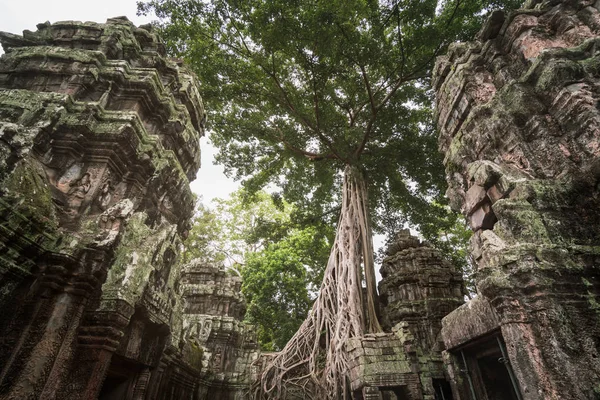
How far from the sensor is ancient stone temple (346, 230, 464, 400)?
4957mm

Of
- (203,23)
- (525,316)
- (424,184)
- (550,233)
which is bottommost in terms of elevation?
(525,316)

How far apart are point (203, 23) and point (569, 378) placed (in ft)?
30.4

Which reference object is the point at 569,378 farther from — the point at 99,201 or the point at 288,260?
the point at 288,260

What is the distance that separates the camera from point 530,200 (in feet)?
9.42

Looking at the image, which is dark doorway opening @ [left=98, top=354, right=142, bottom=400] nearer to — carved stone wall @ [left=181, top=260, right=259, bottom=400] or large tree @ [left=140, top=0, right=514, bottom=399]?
carved stone wall @ [left=181, top=260, right=259, bottom=400]

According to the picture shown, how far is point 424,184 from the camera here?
10539 mm

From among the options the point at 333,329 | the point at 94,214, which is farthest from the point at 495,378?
the point at 94,214

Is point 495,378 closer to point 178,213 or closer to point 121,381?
point 121,381

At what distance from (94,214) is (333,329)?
16.9 feet

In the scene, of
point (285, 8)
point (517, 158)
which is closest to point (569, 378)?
point (517, 158)

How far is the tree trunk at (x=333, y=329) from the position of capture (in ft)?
20.3

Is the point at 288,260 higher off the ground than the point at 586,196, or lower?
higher

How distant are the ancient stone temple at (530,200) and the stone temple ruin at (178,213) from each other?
14mm

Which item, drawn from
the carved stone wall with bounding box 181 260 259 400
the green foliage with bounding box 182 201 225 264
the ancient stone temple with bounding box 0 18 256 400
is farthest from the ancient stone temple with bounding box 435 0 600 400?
the green foliage with bounding box 182 201 225 264
